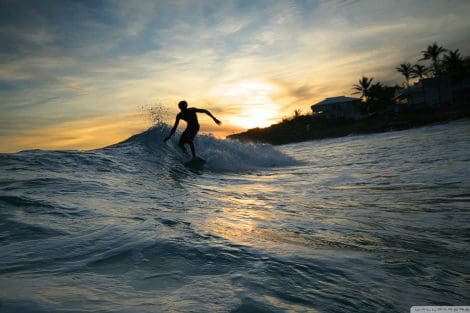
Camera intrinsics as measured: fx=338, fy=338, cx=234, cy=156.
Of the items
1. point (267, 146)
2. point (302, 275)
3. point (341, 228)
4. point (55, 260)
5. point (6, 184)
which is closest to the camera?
point (302, 275)

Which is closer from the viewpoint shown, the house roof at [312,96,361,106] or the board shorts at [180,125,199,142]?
the board shorts at [180,125,199,142]

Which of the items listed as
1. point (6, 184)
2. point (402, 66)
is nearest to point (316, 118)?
point (402, 66)

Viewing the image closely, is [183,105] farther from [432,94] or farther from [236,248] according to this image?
[432,94]

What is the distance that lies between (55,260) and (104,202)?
2.26 meters

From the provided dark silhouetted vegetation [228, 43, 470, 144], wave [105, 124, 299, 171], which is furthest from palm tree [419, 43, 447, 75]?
wave [105, 124, 299, 171]

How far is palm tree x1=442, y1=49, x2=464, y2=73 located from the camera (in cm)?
4722

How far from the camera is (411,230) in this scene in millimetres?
3021

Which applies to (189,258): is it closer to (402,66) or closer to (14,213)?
(14,213)

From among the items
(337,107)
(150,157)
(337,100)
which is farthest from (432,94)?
(150,157)

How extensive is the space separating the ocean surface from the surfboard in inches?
196

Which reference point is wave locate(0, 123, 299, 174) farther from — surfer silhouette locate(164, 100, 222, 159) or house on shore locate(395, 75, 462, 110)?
house on shore locate(395, 75, 462, 110)

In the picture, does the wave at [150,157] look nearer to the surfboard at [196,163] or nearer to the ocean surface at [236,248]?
the surfboard at [196,163]

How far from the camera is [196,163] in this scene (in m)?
11.2

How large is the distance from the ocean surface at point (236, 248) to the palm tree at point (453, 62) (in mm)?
51294
